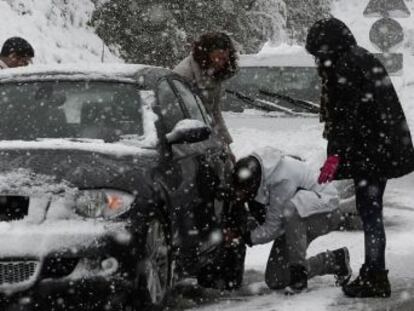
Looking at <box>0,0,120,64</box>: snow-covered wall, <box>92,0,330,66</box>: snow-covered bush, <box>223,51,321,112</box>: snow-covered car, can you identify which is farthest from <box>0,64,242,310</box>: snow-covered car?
<box>92,0,330,66</box>: snow-covered bush

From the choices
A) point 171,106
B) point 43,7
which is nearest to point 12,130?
point 171,106

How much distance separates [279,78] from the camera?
41.4 ft

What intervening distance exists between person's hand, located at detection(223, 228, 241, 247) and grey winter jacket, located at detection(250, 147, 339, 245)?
13 centimetres

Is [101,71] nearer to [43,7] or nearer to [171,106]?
[171,106]

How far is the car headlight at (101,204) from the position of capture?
5.38 metres

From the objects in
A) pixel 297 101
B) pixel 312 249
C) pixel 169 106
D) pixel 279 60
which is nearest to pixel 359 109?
pixel 169 106

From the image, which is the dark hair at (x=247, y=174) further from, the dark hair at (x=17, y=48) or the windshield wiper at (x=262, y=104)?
the windshield wiper at (x=262, y=104)

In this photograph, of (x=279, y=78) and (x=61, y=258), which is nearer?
(x=61, y=258)

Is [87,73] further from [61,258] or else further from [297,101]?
[297,101]

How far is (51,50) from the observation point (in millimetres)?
22156

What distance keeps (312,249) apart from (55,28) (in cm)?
1646

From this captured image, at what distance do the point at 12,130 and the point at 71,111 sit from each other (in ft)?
1.36

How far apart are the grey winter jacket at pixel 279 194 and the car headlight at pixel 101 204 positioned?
1.48m

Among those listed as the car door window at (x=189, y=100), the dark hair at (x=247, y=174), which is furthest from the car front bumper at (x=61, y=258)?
the car door window at (x=189, y=100)
